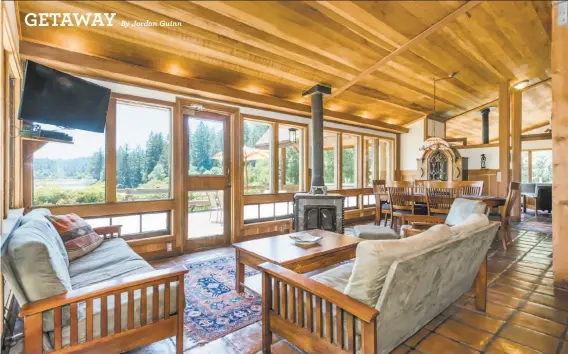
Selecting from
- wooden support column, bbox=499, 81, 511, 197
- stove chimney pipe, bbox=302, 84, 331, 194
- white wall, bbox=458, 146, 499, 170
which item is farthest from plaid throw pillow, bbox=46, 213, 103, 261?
white wall, bbox=458, 146, 499, 170

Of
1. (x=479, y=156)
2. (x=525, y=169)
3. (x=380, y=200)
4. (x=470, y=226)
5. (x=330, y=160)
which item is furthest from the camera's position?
(x=525, y=169)

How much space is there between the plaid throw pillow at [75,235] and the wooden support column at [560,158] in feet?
13.8

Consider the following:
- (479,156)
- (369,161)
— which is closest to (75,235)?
(369,161)

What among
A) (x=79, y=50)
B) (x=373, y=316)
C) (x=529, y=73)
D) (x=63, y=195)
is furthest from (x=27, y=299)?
(x=529, y=73)

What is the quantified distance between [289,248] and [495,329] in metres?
1.55

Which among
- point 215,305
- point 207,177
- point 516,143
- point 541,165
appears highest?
point 516,143

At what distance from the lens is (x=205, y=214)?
3.98m

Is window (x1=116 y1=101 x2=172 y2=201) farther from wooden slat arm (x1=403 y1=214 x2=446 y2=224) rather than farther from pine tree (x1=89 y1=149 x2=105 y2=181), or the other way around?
wooden slat arm (x1=403 y1=214 x2=446 y2=224)

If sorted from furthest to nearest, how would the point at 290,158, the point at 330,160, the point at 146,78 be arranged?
the point at 330,160 < the point at 290,158 < the point at 146,78

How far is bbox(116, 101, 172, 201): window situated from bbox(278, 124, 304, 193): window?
1.96 meters

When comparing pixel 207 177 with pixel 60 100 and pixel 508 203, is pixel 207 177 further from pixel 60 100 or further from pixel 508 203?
pixel 508 203

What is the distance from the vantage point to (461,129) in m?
8.29

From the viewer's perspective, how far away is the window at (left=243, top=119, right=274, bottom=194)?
442 cm

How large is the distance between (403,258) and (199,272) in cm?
241
